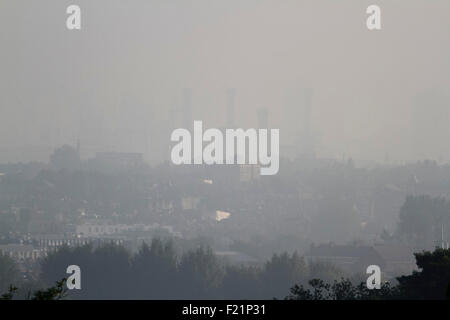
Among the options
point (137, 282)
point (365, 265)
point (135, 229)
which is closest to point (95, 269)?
point (137, 282)

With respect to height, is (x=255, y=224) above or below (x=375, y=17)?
below

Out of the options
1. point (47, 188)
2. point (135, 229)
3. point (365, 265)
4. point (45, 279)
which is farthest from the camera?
point (47, 188)
